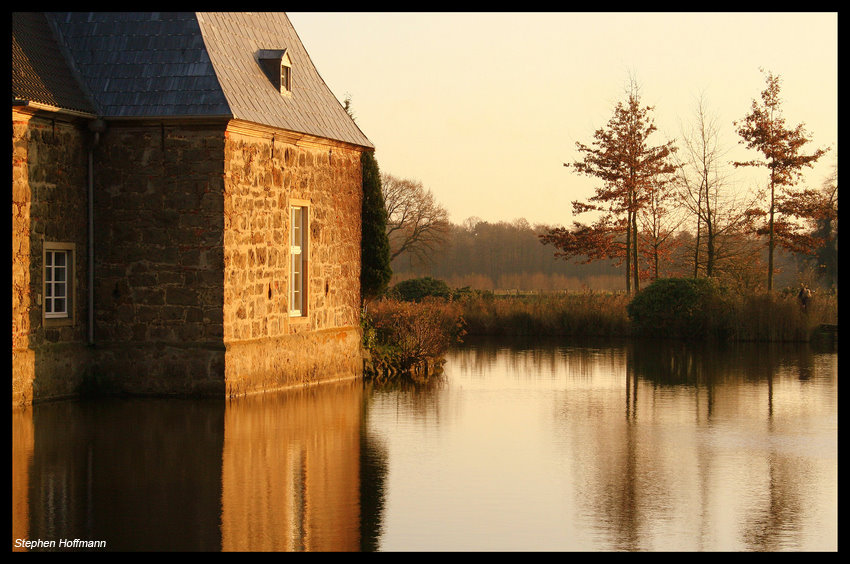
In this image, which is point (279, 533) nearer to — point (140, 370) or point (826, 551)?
point (826, 551)

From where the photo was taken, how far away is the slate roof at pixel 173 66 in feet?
56.5

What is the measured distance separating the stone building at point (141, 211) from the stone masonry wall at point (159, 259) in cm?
2

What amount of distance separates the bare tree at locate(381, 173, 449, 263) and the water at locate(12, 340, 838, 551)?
3744cm

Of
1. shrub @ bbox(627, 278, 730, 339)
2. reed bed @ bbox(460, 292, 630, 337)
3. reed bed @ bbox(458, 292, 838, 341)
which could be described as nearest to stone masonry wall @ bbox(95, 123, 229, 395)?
reed bed @ bbox(458, 292, 838, 341)

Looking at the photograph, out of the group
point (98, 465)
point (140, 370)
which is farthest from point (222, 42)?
point (98, 465)

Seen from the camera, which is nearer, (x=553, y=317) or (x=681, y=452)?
(x=681, y=452)

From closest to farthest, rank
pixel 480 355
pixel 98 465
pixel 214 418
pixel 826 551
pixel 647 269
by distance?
pixel 826 551 → pixel 98 465 → pixel 214 418 → pixel 480 355 → pixel 647 269

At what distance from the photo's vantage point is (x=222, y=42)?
18516mm

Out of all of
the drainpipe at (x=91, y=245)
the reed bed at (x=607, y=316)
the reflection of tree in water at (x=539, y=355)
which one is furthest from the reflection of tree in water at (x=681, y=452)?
the drainpipe at (x=91, y=245)

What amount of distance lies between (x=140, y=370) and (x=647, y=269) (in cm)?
2574

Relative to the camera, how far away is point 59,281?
17.1m

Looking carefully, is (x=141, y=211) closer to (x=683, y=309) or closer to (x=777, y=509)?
(x=777, y=509)


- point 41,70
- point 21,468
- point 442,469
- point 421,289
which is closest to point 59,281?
point 41,70

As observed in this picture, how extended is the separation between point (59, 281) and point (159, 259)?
1.46 m
